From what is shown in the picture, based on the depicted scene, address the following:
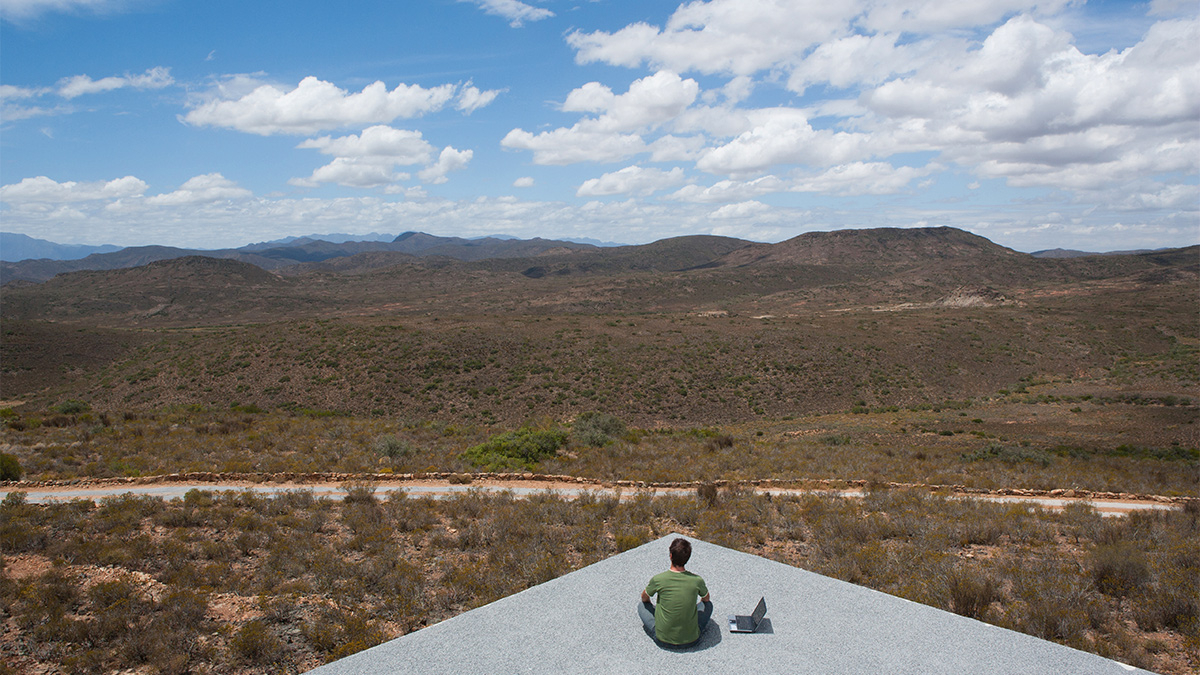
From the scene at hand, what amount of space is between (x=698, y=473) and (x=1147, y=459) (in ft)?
56.8

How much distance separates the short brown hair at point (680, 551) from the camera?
5.78m

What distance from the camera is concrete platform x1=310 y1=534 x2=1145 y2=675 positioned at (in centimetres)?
532

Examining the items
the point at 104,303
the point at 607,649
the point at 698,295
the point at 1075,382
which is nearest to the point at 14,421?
the point at 607,649

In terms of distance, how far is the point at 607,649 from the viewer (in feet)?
18.4

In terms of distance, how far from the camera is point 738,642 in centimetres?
571

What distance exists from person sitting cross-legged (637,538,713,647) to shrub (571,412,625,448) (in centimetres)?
1459

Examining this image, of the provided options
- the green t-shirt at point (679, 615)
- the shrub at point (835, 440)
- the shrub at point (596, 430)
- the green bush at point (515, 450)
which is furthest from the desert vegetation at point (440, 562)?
the shrub at point (835, 440)

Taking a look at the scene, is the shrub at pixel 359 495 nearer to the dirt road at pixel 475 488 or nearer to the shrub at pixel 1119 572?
the dirt road at pixel 475 488

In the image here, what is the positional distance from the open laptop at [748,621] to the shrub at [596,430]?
1452cm

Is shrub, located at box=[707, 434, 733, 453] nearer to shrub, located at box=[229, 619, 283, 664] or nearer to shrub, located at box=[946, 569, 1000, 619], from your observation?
shrub, located at box=[946, 569, 1000, 619]

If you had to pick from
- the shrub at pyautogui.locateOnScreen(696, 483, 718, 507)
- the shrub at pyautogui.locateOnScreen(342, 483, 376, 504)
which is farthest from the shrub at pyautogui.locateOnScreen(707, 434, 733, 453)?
the shrub at pyautogui.locateOnScreen(342, 483, 376, 504)

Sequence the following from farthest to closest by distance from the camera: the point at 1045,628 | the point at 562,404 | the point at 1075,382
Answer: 1. the point at 1075,382
2. the point at 562,404
3. the point at 1045,628

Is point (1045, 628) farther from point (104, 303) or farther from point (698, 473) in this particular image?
point (104, 303)

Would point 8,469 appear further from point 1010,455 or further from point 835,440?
point 1010,455
